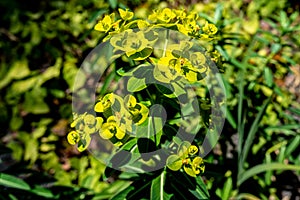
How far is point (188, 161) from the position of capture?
106 centimetres

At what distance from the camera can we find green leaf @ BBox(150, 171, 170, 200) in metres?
1.27

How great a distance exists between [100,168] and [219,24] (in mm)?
993

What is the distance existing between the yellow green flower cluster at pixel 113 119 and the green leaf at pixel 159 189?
32cm

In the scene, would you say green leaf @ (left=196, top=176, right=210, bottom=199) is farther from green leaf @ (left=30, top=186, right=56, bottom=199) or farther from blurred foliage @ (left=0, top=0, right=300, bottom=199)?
green leaf @ (left=30, top=186, right=56, bottom=199)

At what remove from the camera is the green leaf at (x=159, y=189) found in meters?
1.27

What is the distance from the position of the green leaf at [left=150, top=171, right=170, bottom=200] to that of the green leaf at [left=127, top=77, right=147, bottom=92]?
397 millimetres

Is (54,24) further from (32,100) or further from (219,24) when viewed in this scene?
(219,24)

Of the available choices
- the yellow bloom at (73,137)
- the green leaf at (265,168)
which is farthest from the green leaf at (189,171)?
the green leaf at (265,168)

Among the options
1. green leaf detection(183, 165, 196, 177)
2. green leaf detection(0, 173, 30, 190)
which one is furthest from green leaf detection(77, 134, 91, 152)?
green leaf detection(0, 173, 30, 190)

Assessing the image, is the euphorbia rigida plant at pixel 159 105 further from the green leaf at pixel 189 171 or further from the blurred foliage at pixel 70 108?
the blurred foliage at pixel 70 108

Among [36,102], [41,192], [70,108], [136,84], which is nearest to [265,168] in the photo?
[136,84]

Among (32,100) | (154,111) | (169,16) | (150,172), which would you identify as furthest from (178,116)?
(32,100)

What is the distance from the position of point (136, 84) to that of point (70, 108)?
52.5 inches

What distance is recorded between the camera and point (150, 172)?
1.45 metres
